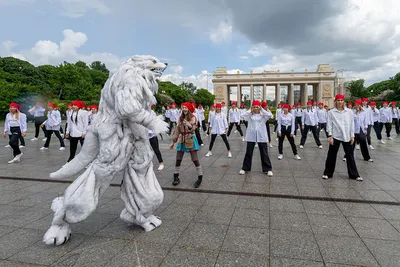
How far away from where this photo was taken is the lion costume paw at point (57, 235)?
286cm

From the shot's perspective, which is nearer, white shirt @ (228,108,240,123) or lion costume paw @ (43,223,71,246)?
lion costume paw @ (43,223,71,246)

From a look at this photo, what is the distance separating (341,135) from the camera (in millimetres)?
5707

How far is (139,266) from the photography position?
8.29 ft

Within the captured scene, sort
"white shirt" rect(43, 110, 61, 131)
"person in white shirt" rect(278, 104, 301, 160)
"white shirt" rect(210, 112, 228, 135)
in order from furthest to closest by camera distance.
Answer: "white shirt" rect(43, 110, 61, 131) → "white shirt" rect(210, 112, 228, 135) → "person in white shirt" rect(278, 104, 301, 160)

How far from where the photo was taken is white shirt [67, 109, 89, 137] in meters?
7.51

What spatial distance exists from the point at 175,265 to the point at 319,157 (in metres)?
7.21

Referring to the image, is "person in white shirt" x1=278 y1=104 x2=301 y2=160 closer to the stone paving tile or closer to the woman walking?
the woman walking

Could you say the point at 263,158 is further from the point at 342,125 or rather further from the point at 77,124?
the point at 77,124

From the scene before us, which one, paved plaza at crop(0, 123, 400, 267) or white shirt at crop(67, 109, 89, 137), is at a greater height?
white shirt at crop(67, 109, 89, 137)

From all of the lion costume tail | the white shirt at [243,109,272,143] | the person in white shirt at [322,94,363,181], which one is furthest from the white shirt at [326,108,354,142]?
the lion costume tail

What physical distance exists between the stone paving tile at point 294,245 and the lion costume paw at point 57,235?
2.32 m

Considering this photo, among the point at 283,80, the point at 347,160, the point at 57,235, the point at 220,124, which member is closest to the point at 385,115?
the point at 220,124

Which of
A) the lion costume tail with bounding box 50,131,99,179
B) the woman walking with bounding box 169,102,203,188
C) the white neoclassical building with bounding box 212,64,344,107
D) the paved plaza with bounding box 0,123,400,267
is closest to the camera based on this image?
the paved plaza with bounding box 0,123,400,267

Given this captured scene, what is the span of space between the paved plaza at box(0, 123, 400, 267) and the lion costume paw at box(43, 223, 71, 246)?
0.07m
